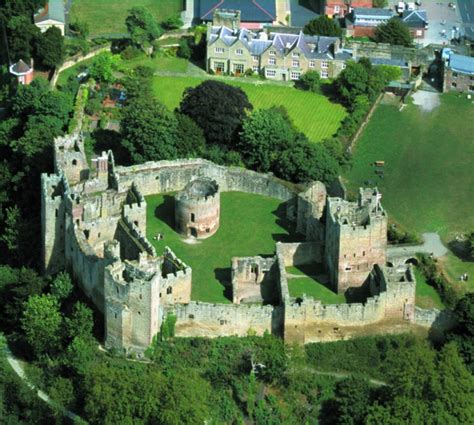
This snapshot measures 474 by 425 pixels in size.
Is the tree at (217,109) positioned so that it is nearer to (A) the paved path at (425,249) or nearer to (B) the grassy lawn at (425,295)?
(A) the paved path at (425,249)

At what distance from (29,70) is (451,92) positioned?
40.3 m

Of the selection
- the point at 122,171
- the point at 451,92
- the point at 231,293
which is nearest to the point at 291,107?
the point at 451,92

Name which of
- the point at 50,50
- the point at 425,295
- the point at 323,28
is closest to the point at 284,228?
the point at 425,295

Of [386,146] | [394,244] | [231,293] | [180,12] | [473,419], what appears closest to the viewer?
[473,419]

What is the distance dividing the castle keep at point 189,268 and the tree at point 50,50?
27.1 meters

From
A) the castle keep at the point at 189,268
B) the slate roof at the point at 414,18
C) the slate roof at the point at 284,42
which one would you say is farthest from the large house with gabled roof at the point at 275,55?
the castle keep at the point at 189,268

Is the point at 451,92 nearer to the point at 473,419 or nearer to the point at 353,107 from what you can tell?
the point at 353,107

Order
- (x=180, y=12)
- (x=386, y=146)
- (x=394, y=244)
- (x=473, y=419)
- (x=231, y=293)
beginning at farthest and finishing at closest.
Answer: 1. (x=180, y=12)
2. (x=386, y=146)
3. (x=394, y=244)
4. (x=231, y=293)
5. (x=473, y=419)

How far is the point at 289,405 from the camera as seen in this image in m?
93.2

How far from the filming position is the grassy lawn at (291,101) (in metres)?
128

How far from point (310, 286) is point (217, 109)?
2576 cm

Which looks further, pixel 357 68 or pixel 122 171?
pixel 357 68

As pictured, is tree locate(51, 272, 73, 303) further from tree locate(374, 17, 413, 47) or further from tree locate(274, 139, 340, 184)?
tree locate(374, 17, 413, 47)

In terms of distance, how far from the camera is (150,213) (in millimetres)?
109750
